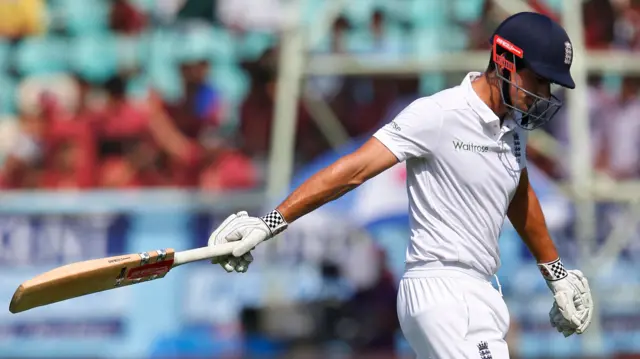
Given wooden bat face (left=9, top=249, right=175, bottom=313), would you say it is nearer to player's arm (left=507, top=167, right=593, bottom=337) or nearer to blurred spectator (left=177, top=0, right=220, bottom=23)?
player's arm (left=507, top=167, right=593, bottom=337)

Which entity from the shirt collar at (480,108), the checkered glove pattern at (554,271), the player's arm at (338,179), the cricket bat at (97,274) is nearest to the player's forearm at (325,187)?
the player's arm at (338,179)

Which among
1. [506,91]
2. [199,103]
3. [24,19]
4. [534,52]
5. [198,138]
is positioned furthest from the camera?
[24,19]

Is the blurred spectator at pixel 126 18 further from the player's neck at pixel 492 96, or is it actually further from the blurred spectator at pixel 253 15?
the player's neck at pixel 492 96

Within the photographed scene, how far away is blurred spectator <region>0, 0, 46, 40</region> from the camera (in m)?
9.71

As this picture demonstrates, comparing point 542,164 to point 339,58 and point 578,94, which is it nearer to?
point 578,94

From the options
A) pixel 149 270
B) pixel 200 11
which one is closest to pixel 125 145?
pixel 200 11

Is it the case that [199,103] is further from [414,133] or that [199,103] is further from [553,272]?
[414,133]

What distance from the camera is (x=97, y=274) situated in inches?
156

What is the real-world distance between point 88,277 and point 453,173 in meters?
1.38

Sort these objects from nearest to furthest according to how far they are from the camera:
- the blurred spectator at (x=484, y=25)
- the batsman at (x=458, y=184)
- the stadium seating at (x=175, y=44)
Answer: the batsman at (x=458, y=184) → the blurred spectator at (x=484, y=25) → the stadium seating at (x=175, y=44)

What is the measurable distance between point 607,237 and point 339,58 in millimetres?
2629

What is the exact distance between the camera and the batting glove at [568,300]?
440 centimetres

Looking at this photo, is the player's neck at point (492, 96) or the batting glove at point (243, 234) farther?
the player's neck at point (492, 96)

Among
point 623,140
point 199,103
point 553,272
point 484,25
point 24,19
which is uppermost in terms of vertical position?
point 24,19
